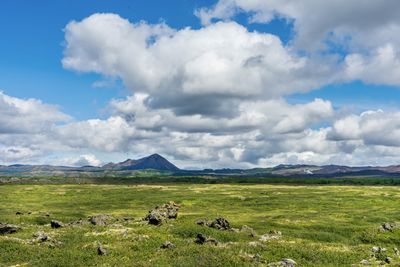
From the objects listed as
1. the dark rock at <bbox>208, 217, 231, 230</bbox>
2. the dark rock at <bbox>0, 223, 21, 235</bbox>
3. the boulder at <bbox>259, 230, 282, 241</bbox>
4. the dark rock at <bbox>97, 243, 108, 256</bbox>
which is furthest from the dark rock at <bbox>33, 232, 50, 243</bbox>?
the boulder at <bbox>259, 230, 282, 241</bbox>

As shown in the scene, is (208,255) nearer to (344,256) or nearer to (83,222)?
(344,256)

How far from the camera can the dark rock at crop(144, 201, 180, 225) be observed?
6894 cm

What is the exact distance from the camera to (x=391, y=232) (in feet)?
230

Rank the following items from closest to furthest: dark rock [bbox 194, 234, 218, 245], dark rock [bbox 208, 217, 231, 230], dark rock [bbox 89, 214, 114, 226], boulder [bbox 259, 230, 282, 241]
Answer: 1. dark rock [bbox 194, 234, 218, 245]
2. boulder [bbox 259, 230, 282, 241]
3. dark rock [bbox 208, 217, 231, 230]
4. dark rock [bbox 89, 214, 114, 226]

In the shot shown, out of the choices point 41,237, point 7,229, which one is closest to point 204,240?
point 41,237

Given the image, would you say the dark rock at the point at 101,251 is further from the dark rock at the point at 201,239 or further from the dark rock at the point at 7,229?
the dark rock at the point at 7,229

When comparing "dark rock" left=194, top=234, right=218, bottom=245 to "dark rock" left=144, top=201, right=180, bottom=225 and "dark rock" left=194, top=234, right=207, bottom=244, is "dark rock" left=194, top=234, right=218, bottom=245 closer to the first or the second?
"dark rock" left=194, top=234, right=207, bottom=244

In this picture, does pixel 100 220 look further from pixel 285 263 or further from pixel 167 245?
pixel 285 263

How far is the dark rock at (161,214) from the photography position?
68.9m

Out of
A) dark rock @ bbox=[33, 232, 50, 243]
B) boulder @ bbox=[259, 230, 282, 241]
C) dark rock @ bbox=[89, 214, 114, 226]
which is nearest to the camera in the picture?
dark rock @ bbox=[33, 232, 50, 243]

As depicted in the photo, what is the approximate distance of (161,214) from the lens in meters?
76.9

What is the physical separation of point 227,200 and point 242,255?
115390 mm

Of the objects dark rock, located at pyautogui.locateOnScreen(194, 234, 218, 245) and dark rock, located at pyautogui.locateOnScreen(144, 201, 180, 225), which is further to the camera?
dark rock, located at pyautogui.locateOnScreen(144, 201, 180, 225)

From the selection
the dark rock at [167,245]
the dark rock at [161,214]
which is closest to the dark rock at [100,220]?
the dark rock at [161,214]
